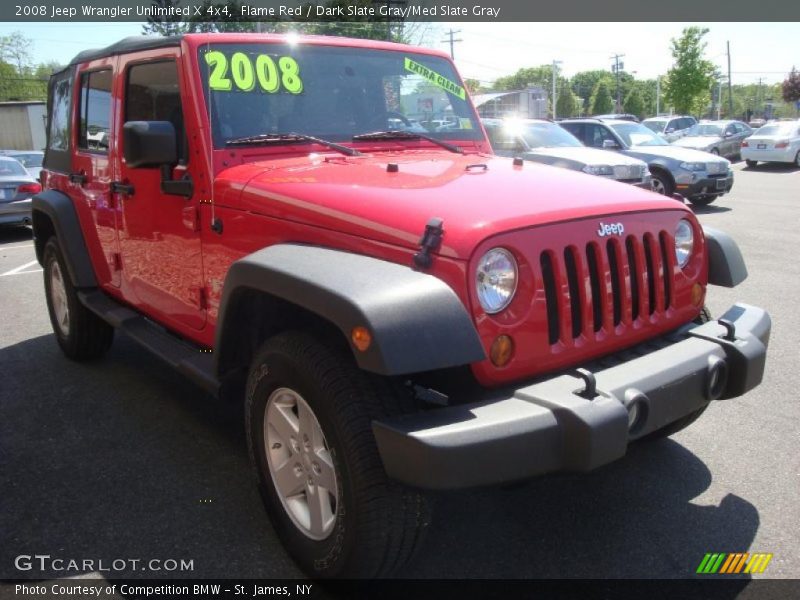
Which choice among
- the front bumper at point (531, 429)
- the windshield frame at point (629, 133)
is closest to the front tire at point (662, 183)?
the windshield frame at point (629, 133)

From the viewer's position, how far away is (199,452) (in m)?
3.77

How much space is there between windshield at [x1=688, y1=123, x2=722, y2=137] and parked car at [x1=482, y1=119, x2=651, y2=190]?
563 inches

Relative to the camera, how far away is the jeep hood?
8.14 feet

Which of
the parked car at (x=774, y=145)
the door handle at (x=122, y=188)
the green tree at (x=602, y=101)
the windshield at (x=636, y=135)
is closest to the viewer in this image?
the door handle at (x=122, y=188)

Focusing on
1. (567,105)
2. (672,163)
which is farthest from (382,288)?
(567,105)

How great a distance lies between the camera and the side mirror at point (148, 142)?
124 inches

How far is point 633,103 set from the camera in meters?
101

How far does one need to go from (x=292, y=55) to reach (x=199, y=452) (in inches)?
81.8

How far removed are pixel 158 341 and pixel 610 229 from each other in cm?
241

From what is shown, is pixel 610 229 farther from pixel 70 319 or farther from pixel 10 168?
Result: pixel 10 168

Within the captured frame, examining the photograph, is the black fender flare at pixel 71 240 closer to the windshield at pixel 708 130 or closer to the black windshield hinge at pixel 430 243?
Answer: the black windshield hinge at pixel 430 243

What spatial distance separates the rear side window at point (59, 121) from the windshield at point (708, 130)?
23.0 meters

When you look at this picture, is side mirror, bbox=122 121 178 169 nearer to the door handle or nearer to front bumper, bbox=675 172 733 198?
the door handle

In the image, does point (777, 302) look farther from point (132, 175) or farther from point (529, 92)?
point (529, 92)
